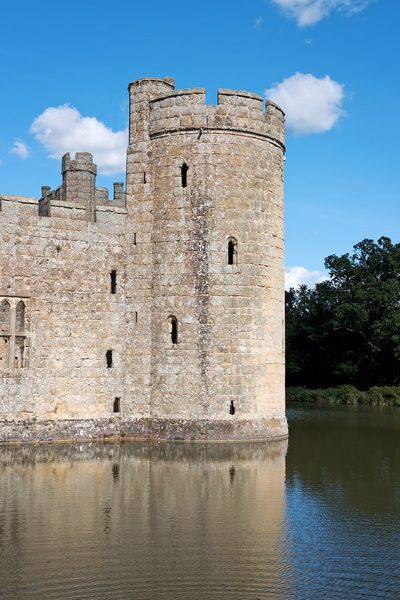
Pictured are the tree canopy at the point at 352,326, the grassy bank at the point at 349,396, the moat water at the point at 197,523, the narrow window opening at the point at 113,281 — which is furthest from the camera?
the tree canopy at the point at 352,326

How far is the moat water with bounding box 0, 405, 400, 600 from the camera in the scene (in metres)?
8.36

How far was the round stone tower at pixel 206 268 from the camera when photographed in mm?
19406

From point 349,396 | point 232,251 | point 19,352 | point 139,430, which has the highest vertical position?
point 232,251

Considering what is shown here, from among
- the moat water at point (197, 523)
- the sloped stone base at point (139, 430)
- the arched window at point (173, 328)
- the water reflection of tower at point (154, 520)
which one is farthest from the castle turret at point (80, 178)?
the water reflection of tower at point (154, 520)

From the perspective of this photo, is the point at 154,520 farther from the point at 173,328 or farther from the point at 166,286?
the point at 166,286

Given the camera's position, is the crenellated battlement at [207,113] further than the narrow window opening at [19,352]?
Yes

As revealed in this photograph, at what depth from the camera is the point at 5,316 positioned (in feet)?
61.7

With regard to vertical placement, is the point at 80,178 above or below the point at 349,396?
above

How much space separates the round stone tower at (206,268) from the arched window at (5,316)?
356cm

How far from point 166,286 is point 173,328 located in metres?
1.23

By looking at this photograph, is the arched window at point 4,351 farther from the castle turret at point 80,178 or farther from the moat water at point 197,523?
the castle turret at point 80,178

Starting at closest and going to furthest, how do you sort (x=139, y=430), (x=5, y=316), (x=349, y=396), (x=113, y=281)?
(x=5, y=316) → (x=139, y=430) → (x=113, y=281) → (x=349, y=396)

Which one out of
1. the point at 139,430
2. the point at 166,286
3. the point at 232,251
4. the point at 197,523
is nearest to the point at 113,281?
the point at 166,286

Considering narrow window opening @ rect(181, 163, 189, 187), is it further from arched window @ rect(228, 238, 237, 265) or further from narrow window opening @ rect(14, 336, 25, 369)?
narrow window opening @ rect(14, 336, 25, 369)
